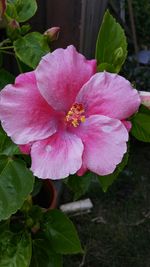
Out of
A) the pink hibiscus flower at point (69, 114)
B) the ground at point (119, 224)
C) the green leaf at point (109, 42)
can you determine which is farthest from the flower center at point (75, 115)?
the ground at point (119, 224)

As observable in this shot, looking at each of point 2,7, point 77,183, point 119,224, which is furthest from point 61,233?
point 119,224

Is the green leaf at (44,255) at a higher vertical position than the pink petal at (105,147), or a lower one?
lower

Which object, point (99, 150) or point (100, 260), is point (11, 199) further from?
point (100, 260)

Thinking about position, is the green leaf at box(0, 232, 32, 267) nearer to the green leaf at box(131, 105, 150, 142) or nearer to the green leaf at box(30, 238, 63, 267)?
the green leaf at box(30, 238, 63, 267)

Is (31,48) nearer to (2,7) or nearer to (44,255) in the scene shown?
(2,7)

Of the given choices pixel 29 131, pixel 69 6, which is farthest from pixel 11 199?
pixel 69 6

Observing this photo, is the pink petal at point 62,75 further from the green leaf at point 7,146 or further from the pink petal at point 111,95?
the green leaf at point 7,146

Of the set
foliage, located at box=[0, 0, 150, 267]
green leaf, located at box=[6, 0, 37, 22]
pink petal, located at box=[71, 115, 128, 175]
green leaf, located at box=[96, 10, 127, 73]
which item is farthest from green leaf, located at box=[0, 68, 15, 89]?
pink petal, located at box=[71, 115, 128, 175]
